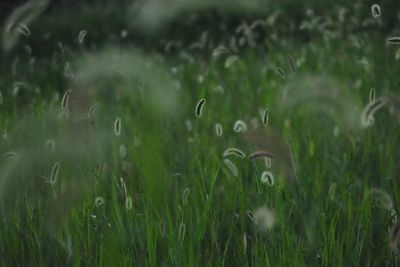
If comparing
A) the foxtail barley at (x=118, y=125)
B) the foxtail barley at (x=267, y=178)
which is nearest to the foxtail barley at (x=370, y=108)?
the foxtail barley at (x=267, y=178)

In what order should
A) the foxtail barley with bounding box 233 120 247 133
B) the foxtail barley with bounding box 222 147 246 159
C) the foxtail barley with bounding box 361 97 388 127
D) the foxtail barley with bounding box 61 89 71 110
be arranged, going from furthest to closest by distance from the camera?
the foxtail barley with bounding box 61 89 71 110, the foxtail barley with bounding box 233 120 247 133, the foxtail barley with bounding box 222 147 246 159, the foxtail barley with bounding box 361 97 388 127

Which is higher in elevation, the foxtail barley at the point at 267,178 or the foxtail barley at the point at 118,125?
the foxtail barley at the point at 118,125

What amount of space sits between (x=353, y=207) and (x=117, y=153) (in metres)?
1.05

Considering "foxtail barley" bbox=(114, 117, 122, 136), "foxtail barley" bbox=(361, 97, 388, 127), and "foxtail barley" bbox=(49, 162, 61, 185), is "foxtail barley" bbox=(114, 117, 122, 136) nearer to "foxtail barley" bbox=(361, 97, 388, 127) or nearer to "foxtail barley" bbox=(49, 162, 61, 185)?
"foxtail barley" bbox=(49, 162, 61, 185)

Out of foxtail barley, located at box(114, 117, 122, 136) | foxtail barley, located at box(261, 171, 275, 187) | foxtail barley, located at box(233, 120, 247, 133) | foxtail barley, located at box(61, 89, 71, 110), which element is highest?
foxtail barley, located at box(61, 89, 71, 110)

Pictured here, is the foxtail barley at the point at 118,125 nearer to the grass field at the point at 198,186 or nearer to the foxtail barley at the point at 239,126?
the grass field at the point at 198,186

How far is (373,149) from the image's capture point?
2.32 meters

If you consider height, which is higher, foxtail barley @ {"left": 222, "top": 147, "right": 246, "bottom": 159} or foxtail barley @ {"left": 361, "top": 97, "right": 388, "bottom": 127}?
foxtail barley @ {"left": 361, "top": 97, "right": 388, "bottom": 127}

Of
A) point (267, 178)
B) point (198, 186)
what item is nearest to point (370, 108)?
point (267, 178)

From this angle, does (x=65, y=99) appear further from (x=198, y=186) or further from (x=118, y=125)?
(x=198, y=186)

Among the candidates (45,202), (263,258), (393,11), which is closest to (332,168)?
(263,258)

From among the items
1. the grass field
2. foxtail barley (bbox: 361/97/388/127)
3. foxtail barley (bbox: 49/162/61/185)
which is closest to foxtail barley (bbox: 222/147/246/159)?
the grass field

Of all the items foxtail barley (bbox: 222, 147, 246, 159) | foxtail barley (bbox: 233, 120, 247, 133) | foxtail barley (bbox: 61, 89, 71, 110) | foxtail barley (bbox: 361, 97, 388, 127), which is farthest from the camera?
foxtail barley (bbox: 61, 89, 71, 110)

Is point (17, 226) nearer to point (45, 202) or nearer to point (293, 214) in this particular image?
point (45, 202)
